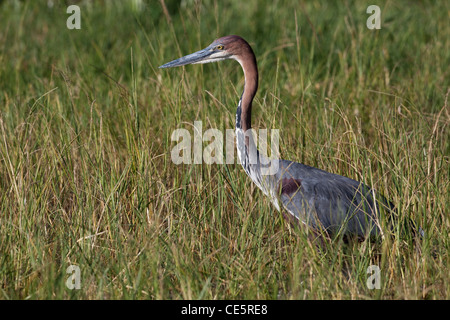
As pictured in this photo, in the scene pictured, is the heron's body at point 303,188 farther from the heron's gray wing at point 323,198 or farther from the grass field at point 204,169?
the grass field at point 204,169

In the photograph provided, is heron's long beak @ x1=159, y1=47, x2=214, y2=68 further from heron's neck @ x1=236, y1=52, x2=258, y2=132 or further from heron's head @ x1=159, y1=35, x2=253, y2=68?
heron's neck @ x1=236, y1=52, x2=258, y2=132

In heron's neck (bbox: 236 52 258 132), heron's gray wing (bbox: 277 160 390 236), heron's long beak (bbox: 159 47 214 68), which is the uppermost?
heron's long beak (bbox: 159 47 214 68)

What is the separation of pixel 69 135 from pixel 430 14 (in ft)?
14.2

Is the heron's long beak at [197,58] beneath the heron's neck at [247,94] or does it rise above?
above

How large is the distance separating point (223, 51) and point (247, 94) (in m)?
0.31

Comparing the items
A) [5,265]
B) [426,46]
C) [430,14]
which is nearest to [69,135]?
[5,265]

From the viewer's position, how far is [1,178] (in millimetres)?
3904

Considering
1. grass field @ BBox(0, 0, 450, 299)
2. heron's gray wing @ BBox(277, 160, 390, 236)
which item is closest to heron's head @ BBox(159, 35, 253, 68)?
grass field @ BBox(0, 0, 450, 299)

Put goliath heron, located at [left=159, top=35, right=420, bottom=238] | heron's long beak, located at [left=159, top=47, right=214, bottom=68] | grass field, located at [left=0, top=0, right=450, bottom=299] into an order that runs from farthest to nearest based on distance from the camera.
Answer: heron's long beak, located at [left=159, top=47, right=214, bottom=68] < goliath heron, located at [left=159, top=35, right=420, bottom=238] < grass field, located at [left=0, top=0, right=450, bottom=299]

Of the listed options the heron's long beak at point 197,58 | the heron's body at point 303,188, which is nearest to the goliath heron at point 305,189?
the heron's body at point 303,188

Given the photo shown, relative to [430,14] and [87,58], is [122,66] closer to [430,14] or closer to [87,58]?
[87,58]

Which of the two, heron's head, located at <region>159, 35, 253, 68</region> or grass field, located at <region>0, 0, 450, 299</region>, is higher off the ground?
heron's head, located at <region>159, 35, 253, 68</region>

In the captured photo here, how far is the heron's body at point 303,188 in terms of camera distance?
11.5 feet

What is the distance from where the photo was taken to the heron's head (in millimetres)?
3801
